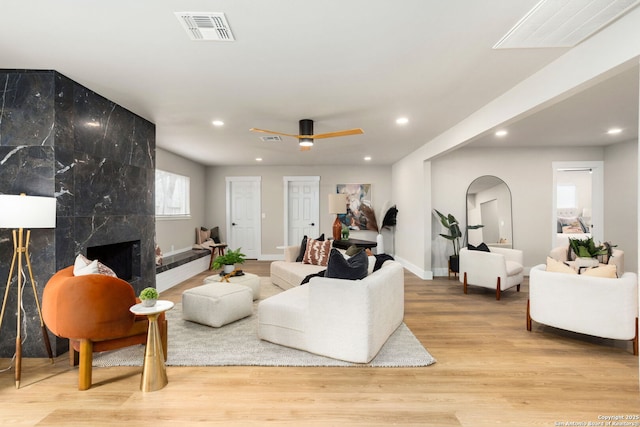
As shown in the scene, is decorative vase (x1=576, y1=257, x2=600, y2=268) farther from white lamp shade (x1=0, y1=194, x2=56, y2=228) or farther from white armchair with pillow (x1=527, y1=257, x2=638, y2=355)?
white lamp shade (x1=0, y1=194, x2=56, y2=228)

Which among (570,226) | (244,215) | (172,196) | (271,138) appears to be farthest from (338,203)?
(570,226)

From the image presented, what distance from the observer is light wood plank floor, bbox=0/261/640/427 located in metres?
1.90

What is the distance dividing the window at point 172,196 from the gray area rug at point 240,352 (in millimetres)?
3329

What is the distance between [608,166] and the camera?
581 cm

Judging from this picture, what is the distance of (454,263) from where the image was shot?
18.7 feet

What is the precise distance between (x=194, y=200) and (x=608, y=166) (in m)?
8.16

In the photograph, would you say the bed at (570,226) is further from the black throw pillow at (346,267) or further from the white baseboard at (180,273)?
the white baseboard at (180,273)

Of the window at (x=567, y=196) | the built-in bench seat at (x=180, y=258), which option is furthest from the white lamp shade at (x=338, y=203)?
the window at (x=567, y=196)

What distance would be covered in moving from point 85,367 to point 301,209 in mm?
6049

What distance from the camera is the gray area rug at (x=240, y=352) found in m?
2.56

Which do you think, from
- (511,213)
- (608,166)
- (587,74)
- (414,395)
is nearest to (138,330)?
(414,395)

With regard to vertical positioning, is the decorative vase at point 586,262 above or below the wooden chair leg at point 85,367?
above

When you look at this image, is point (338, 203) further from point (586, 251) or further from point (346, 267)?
point (586, 251)

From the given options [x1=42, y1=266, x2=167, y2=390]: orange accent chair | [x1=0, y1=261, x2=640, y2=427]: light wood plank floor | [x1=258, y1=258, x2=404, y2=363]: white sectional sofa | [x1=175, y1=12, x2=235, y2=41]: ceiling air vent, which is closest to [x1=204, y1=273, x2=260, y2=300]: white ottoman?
[x1=258, y1=258, x2=404, y2=363]: white sectional sofa
